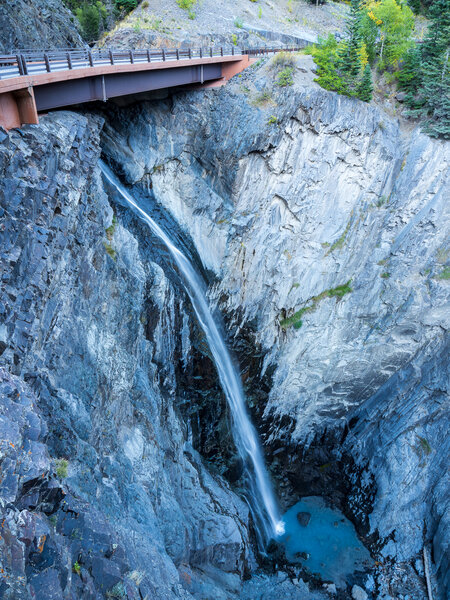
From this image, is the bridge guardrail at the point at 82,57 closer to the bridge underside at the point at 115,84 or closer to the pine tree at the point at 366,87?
the bridge underside at the point at 115,84

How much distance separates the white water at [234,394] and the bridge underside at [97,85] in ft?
14.3

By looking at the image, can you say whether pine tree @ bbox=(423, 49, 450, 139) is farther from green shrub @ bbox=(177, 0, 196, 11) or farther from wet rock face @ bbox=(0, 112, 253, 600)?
wet rock face @ bbox=(0, 112, 253, 600)

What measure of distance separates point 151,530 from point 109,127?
19.9 m

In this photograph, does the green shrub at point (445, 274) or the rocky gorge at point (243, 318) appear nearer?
the rocky gorge at point (243, 318)

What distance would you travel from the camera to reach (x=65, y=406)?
1202 centimetres

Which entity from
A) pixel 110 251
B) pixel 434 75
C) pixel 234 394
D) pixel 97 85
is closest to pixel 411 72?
pixel 434 75

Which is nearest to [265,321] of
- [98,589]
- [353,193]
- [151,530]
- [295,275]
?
[295,275]

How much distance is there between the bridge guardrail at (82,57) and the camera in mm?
15194

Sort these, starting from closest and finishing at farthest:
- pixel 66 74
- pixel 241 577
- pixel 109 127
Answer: pixel 66 74, pixel 241 577, pixel 109 127

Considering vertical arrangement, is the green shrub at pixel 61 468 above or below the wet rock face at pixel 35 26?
below

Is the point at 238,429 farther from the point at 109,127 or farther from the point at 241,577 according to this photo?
the point at 109,127

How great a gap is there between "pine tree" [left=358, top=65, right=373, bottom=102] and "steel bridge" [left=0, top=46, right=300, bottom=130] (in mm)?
7156

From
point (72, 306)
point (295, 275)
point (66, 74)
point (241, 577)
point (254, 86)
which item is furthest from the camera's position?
point (295, 275)

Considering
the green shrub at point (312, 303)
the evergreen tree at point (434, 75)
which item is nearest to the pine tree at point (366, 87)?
the evergreen tree at point (434, 75)
